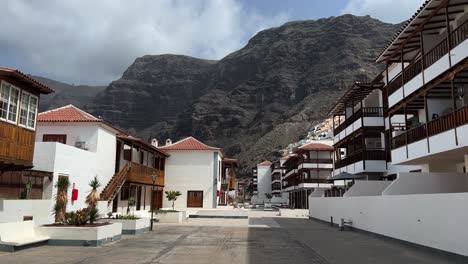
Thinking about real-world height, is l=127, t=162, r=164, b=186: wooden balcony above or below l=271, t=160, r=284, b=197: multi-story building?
below

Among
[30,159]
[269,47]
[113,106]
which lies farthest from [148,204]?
[113,106]

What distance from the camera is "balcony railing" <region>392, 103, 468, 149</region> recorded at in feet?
51.4

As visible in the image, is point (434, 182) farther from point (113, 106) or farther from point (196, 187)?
point (113, 106)

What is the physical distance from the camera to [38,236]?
15109mm

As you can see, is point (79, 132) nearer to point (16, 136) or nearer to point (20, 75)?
point (16, 136)

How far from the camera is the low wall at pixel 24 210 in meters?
15.9

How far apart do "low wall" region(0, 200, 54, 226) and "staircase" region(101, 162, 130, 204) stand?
8580 millimetres

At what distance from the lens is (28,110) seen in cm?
1788

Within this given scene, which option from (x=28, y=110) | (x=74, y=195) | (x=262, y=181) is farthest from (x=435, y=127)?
(x=262, y=181)

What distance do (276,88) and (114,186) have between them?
138532 millimetres

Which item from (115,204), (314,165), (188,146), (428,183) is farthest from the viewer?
(314,165)

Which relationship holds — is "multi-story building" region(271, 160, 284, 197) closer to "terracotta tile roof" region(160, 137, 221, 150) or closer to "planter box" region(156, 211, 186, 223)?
"terracotta tile roof" region(160, 137, 221, 150)

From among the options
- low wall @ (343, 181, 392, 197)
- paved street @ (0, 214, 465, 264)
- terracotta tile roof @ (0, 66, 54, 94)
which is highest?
terracotta tile roof @ (0, 66, 54, 94)

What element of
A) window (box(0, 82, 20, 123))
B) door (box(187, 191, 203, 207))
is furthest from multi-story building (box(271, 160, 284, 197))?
window (box(0, 82, 20, 123))
